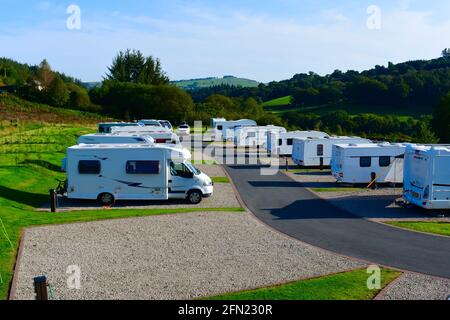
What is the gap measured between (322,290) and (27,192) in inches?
549

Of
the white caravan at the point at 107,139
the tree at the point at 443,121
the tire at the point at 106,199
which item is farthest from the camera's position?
the tree at the point at 443,121

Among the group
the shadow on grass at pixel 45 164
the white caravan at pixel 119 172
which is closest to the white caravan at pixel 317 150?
the white caravan at pixel 119 172

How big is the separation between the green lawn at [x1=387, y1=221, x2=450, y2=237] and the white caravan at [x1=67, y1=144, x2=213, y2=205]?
8343 millimetres

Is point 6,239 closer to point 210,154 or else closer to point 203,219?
point 203,219

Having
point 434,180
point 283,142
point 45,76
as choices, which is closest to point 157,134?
point 283,142

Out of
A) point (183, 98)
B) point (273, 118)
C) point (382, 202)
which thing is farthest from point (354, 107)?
point (382, 202)

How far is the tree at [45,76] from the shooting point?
73.7 metres

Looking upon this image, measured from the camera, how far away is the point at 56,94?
6962 centimetres

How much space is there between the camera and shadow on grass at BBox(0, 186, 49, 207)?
18156 mm

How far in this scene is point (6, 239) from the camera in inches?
519

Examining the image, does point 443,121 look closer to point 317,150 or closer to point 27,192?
point 317,150

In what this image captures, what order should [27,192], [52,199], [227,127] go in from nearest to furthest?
[52,199]
[27,192]
[227,127]

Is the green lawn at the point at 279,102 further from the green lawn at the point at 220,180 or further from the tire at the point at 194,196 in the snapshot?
the tire at the point at 194,196
